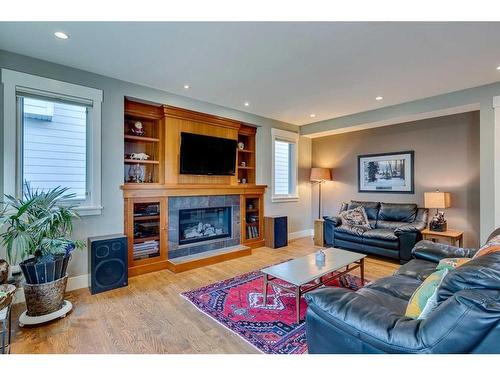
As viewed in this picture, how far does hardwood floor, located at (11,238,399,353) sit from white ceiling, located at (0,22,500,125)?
261 centimetres

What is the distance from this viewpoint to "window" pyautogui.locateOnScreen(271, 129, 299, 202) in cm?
540

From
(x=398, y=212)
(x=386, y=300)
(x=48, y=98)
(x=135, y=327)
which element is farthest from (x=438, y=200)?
(x=48, y=98)

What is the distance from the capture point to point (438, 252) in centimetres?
258

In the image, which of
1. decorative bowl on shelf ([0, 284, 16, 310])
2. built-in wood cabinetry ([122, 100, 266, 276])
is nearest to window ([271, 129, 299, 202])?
built-in wood cabinetry ([122, 100, 266, 276])

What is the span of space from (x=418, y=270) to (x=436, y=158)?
2.95 m

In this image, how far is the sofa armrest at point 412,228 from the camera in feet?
12.6

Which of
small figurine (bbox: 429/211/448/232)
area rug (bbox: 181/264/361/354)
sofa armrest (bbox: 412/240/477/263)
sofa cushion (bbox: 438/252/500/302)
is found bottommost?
area rug (bbox: 181/264/361/354)

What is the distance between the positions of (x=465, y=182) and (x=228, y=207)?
3969 millimetres

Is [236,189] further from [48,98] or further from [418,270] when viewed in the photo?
[418,270]

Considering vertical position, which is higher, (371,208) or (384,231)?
(371,208)

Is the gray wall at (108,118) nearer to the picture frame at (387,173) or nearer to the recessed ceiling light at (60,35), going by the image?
the recessed ceiling light at (60,35)

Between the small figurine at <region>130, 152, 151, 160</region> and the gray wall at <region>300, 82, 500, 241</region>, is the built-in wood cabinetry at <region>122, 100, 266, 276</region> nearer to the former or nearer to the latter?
the small figurine at <region>130, 152, 151, 160</region>

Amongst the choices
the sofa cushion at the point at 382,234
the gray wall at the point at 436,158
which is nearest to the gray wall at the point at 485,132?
the gray wall at the point at 436,158

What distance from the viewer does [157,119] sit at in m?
3.92
